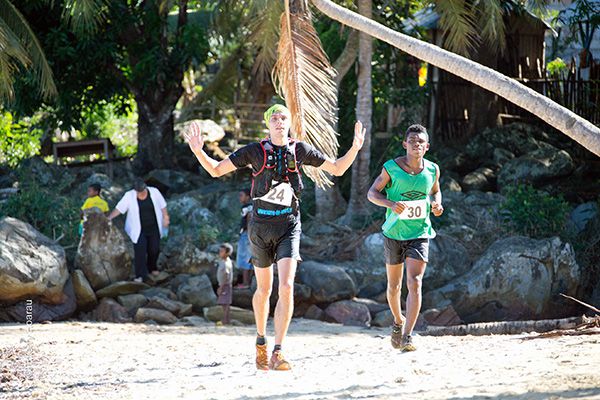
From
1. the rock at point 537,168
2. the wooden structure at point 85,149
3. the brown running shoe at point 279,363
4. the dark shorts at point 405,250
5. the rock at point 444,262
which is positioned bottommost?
the brown running shoe at point 279,363

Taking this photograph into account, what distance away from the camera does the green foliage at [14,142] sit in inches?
739

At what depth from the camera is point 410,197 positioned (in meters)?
8.47

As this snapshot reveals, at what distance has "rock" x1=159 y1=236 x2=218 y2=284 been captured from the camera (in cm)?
1429

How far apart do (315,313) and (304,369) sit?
5.72 meters

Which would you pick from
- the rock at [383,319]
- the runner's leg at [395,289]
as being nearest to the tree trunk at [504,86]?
the runner's leg at [395,289]

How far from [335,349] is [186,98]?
64.8 feet

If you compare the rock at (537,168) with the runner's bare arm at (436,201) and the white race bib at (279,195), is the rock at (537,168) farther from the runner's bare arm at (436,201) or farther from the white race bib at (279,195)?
the white race bib at (279,195)

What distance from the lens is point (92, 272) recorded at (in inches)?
536

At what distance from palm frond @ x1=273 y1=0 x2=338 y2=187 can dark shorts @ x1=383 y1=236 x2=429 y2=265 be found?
7.98 feet

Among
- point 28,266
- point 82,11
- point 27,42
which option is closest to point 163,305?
point 28,266

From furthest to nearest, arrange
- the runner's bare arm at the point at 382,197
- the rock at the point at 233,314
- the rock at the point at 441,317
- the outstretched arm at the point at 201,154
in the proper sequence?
1. the rock at the point at 441,317
2. the rock at the point at 233,314
3. the runner's bare arm at the point at 382,197
4. the outstretched arm at the point at 201,154

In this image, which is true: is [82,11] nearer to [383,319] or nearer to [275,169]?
[383,319]

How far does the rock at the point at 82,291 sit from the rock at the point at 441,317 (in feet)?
13.9

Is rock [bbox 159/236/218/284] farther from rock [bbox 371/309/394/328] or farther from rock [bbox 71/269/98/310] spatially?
rock [bbox 371/309/394/328]
